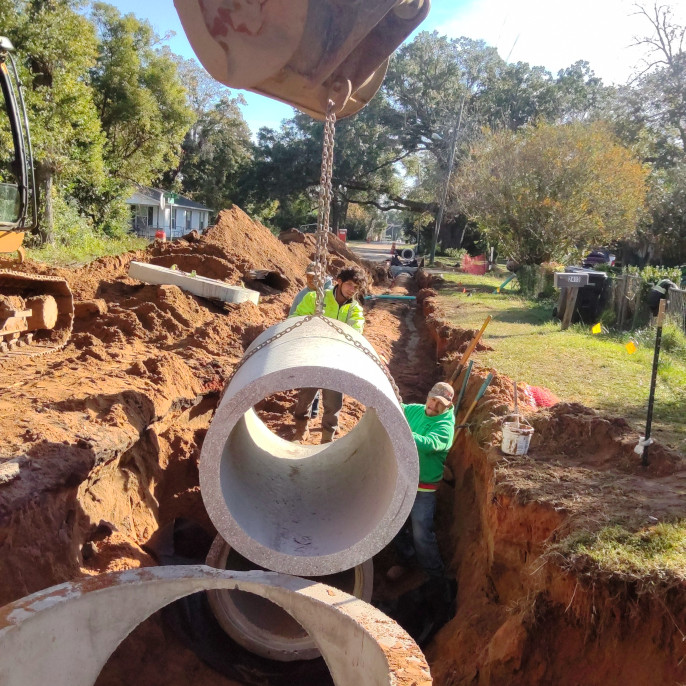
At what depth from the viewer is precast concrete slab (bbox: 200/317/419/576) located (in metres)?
3.36

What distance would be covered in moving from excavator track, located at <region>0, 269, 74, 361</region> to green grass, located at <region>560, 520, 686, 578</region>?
20.1 feet

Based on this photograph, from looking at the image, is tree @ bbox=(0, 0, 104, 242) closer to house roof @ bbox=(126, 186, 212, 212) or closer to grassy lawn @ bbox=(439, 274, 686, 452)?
grassy lawn @ bbox=(439, 274, 686, 452)

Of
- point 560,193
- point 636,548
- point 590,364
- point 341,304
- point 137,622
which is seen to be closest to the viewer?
point 636,548

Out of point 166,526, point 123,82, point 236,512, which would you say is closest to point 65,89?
point 123,82

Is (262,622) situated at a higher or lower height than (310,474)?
lower

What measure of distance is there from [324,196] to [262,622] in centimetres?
336

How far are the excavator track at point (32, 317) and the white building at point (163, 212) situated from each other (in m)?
31.5

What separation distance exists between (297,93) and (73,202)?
22.5 m

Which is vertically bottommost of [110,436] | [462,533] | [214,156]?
[462,533]

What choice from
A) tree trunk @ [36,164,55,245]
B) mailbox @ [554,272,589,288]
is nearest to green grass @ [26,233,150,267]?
tree trunk @ [36,164,55,245]

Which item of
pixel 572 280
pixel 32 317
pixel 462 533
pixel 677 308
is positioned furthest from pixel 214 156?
pixel 462 533

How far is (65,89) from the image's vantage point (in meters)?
17.2

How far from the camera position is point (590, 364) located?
8.60 m

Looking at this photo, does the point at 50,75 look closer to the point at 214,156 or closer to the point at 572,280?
the point at 572,280
